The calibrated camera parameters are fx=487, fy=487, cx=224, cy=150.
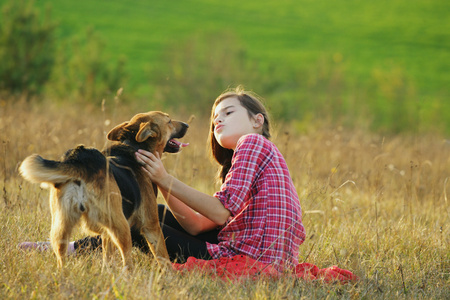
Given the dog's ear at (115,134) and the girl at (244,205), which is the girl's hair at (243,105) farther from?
the dog's ear at (115,134)

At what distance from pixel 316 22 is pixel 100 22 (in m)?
22.4

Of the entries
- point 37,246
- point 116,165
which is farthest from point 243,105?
point 37,246

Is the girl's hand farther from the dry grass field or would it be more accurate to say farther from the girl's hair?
the girl's hair

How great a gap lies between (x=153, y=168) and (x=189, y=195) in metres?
0.36

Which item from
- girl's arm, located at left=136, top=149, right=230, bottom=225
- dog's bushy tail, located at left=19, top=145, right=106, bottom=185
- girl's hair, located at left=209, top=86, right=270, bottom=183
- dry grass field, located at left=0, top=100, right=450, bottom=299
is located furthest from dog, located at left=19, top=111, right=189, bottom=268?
girl's hair, located at left=209, top=86, right=270, bottom=183

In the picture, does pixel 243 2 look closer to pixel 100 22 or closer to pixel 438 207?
pixel 100 22

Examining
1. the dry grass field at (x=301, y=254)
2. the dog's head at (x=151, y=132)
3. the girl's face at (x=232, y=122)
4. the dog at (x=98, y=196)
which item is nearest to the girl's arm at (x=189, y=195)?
the dog at (x=98, y=196)

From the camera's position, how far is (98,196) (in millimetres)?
3320

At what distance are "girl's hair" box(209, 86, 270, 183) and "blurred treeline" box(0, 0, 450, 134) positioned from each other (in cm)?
832

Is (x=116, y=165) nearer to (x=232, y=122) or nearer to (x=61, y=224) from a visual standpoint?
(x=61, y=224)

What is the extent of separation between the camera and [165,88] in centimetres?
2062

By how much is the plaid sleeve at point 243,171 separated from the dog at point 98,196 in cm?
59

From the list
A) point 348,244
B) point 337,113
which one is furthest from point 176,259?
point 337,113

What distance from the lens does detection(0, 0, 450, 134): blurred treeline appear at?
16.7 meters
